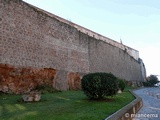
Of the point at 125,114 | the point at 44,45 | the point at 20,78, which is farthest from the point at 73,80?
the point at 125,114

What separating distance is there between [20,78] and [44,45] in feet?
11.4

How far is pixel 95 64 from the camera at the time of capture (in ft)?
78.0

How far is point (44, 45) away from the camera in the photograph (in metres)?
15.2

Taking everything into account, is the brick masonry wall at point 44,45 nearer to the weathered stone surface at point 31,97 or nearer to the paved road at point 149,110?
the weathered stone surface at point 31,97

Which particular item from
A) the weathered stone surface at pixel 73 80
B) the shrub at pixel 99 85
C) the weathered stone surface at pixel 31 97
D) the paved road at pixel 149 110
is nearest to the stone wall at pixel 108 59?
the weathered stone surface at pixel 73 80

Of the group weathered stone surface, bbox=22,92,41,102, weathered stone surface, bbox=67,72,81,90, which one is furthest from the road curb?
weathered stone surface, bbox=67,72,81,90

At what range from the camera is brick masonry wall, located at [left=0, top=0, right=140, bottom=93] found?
12.4 m

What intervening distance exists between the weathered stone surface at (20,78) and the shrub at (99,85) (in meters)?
4.28

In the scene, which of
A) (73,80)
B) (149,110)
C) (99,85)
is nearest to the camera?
(149,110)

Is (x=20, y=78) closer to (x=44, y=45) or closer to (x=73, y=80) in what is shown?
(x=44, y=45)

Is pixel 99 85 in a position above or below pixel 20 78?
below

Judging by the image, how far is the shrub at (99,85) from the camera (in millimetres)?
9547

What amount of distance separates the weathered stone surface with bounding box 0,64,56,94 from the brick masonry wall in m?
0.30

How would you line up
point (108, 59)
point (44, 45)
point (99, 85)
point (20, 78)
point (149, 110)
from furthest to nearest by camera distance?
point (108, 59) < point (44, 45) < point (20, 78) < point (99, 85) < point (149, 110)
